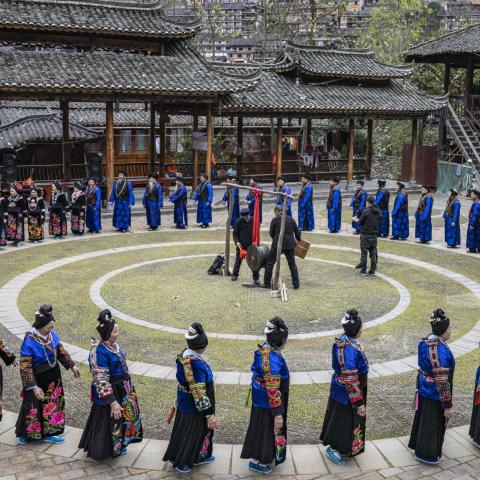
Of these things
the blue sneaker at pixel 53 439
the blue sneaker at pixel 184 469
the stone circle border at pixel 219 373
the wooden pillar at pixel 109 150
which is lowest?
the blue sneaker at pixel 184 469

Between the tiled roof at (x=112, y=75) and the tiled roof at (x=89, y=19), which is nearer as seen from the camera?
the tiled roof at (x=112, y=75)

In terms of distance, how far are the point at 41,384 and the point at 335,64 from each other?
85.3ft

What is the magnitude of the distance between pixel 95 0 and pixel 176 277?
14.9 metres

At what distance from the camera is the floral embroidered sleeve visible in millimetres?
6484

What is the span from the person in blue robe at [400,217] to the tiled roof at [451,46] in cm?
1331

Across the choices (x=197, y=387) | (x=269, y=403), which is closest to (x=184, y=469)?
(x=197, y=387)

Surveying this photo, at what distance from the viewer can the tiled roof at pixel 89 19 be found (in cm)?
2269

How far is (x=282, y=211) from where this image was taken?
44.0ft

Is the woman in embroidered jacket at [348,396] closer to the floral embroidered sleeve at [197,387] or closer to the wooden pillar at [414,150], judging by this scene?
the floral embroidered sleeve at [197,387]

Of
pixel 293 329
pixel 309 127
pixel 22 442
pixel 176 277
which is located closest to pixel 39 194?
pixel 176 277

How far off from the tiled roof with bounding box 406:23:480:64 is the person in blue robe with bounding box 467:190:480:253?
14050 mm

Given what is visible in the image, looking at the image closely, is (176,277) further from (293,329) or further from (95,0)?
(95,0)

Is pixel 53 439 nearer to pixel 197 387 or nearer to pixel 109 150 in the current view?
pixel 197 387

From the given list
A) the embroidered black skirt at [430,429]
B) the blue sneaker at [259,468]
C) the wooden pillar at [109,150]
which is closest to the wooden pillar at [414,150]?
the wooden pillar at [109,150]
